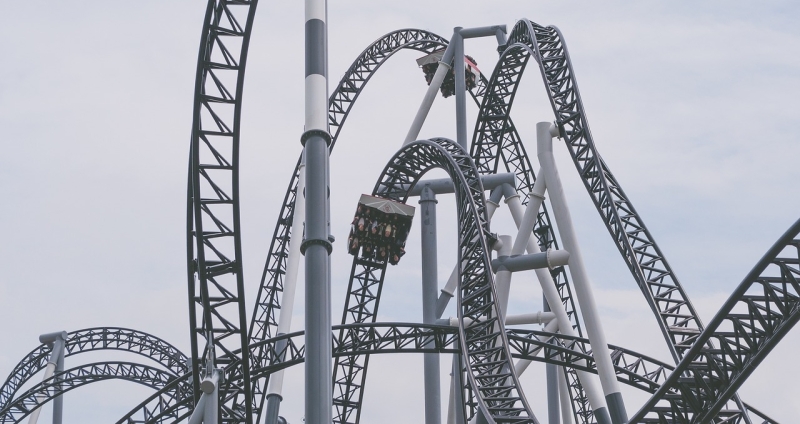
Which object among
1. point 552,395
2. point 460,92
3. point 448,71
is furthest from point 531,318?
point 448,71

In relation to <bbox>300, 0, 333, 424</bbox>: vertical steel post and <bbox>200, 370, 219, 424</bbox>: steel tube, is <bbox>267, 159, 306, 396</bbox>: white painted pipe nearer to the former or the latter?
<bbox>200, 370, 219, 424</bbox>: steel tube

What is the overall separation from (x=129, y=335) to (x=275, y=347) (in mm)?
10011

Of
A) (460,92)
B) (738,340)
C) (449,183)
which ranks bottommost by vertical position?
(738,340)

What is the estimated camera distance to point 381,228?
719 inches

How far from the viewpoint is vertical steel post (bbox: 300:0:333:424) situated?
9680 millimetres

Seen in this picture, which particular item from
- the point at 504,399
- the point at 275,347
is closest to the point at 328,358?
the point at 504,399

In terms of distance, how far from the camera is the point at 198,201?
463 inches

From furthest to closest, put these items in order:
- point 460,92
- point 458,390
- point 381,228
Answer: point 460,92, point 381,228, point 458,390

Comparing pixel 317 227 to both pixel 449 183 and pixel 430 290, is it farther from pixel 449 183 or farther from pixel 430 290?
pixel 449 183

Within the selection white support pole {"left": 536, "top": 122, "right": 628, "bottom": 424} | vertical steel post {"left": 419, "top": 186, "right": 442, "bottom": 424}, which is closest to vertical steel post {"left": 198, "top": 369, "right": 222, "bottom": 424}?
white support pole {"left": 536, "top": 122, "right": 628, "bottom": 424}

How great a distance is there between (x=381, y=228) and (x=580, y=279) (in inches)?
193

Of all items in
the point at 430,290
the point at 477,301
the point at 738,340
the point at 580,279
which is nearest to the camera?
the point at 738,340

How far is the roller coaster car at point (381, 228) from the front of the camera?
59.3 ft

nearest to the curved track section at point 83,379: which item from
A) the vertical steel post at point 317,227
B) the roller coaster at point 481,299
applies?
the roller coaster at point 481,299
